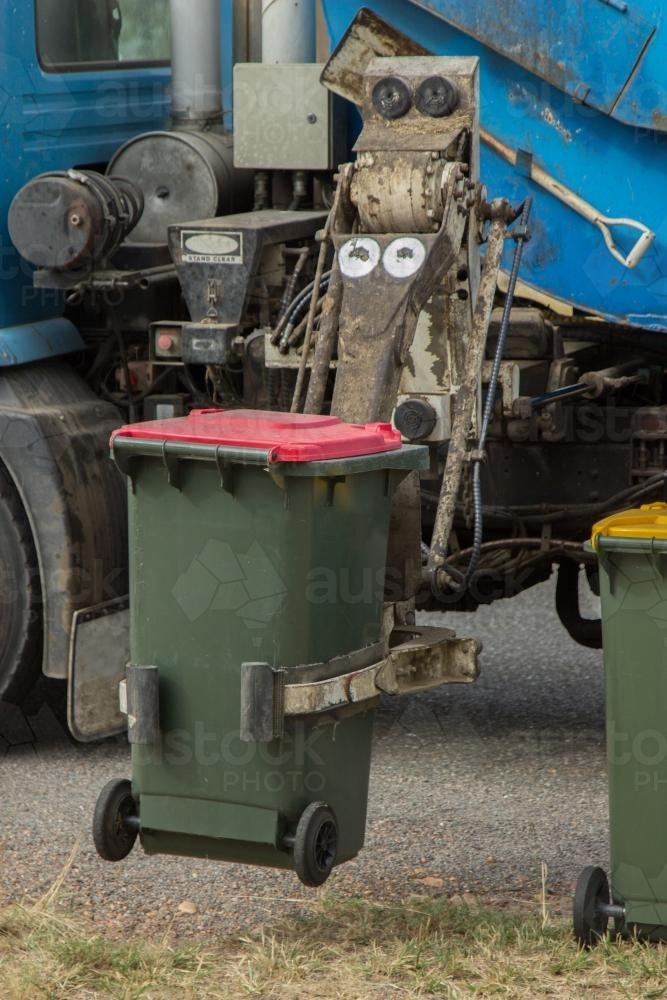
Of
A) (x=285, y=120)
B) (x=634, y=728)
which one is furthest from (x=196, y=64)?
(x=634, y=728)

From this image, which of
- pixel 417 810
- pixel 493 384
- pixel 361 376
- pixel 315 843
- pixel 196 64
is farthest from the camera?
pixel 196 64

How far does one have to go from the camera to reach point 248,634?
11.0 feet

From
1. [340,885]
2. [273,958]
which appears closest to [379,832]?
[340,885]

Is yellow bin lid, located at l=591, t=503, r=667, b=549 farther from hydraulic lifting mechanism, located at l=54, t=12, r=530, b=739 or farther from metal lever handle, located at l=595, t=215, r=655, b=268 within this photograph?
metal lever handle, located at l=595, t=215, r=655, b=268

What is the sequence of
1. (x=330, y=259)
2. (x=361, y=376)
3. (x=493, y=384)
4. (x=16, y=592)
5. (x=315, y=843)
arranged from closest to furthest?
1. (x=315, y=843)
2. (x=361, y=376)
3. (x=493, y=384)
4. (x=330, y=259)
5. (x=16, y=592)

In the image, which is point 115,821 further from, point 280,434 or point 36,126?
point 36,126

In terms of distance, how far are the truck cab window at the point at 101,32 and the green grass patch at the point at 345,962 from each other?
236cm

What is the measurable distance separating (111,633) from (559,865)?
52.3 inches

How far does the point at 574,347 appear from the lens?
4.71m

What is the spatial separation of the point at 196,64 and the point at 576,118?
3.83 ft

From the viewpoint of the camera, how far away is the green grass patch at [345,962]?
327 centimetres

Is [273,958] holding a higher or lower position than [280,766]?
lower

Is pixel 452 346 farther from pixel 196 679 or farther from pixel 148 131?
pixel 148 131

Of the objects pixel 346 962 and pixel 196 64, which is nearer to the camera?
pixel 346 962
